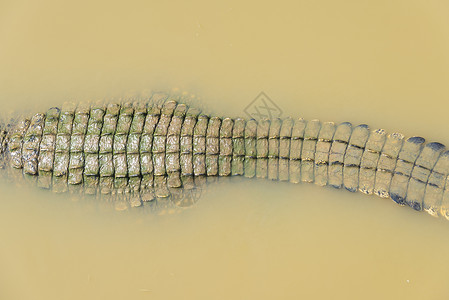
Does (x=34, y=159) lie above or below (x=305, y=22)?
below

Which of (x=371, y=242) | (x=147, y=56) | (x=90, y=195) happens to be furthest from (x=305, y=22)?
(x=90, y=195)

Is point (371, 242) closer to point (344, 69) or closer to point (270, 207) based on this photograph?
point (270, 207)

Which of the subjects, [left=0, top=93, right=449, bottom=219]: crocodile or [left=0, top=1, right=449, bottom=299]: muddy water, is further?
[left=0, top=1, right=449, bottom=299]: muddy water

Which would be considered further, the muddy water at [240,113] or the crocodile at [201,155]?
the muddy water at [240,113]
